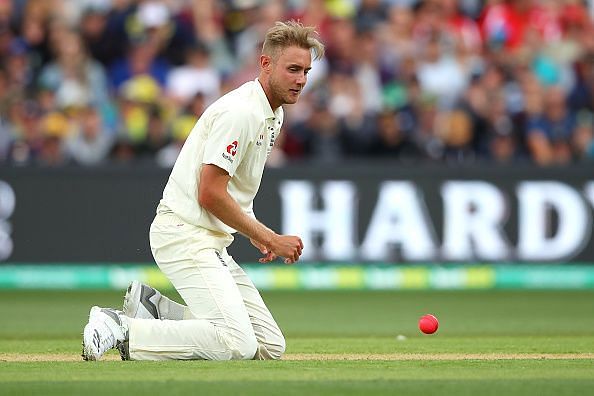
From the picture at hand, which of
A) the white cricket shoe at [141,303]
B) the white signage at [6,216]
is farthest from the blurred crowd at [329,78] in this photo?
the white cricket shoe at [141,303]

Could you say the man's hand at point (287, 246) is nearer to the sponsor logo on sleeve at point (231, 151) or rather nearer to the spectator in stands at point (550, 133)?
the sponsor logo on sleeve at point (231, 151)

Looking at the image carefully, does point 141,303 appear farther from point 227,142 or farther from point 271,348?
point 227,142

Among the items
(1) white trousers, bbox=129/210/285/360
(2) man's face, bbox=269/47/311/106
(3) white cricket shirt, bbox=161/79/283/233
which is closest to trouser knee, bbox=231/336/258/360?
(1) white trousers, bbox=129/210/285/360

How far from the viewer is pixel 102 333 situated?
724cm

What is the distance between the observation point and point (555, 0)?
649 inches

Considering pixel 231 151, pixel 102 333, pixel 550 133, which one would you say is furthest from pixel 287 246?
pixel 550 133

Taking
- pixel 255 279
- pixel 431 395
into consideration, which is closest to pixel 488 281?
pixel 255 279

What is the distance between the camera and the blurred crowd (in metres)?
14.8

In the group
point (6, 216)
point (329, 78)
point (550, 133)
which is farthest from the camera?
point (329, 78)

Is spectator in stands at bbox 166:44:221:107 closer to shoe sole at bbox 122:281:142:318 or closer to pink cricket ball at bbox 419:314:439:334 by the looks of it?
pink cricket ball at bbox 419:314:439:334

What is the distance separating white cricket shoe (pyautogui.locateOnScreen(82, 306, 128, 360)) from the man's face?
1636mm

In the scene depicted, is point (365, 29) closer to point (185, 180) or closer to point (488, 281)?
point (488, 281)

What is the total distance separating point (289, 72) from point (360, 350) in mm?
2176

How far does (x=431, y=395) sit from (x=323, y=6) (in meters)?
11.1
